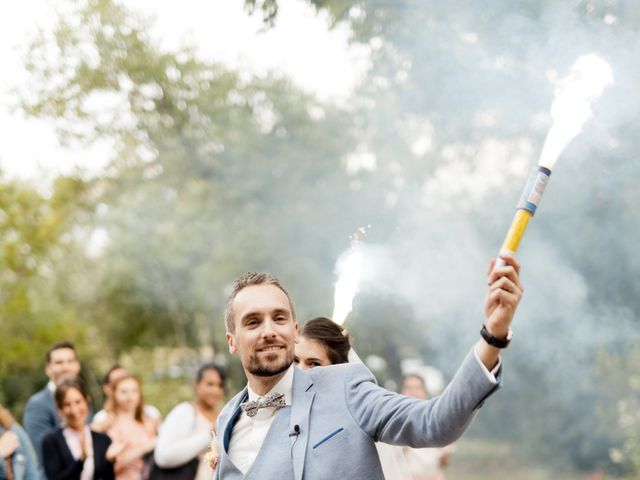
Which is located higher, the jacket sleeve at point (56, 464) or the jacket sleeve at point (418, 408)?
the jacket sleeve at point (56, 464)

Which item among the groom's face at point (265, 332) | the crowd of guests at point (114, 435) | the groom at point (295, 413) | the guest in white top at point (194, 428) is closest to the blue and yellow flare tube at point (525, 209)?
the groom at point (295, 413)

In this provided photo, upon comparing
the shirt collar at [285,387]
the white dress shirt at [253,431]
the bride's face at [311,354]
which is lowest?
the white dress shirt at [253,431]

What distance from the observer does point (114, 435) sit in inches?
240

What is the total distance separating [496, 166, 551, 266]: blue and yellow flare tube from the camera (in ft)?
7.02

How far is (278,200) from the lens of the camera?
14312mm

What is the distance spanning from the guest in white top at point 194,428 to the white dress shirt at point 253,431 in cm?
262

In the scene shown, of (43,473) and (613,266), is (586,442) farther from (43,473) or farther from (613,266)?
(43,473)

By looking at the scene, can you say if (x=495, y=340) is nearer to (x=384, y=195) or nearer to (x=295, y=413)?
(x=295, y=413)

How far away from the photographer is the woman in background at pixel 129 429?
5961mm

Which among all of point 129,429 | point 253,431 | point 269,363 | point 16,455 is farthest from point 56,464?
point 269,363

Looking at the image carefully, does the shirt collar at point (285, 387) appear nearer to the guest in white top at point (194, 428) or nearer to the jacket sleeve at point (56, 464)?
the guest in white top at point (194, 428)

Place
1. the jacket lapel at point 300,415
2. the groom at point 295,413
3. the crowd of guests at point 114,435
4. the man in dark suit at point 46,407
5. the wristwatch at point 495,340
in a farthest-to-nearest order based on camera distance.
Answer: the man in dark suit at point 46,407 → the crowd of guests at point 114,435 → the jacket lapel at point 300,415 → the groom at point 295,413 → the wristwatch at point 495,340

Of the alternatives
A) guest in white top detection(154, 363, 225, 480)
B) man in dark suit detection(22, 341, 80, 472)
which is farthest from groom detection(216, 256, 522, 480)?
man in dark suit detection(22, 341, 80, 472)

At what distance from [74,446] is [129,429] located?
446mm
